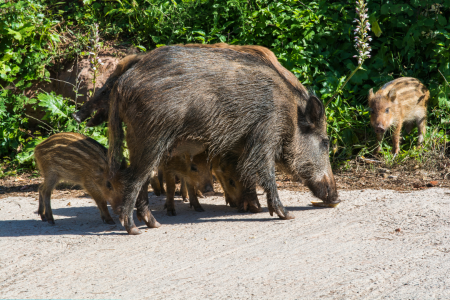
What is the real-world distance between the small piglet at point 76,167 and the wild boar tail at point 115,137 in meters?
0.31

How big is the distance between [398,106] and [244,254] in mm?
3607

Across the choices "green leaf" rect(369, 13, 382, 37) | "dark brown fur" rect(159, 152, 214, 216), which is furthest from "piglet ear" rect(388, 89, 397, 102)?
"dark brown fur" rect(159, 152, 214, 216)

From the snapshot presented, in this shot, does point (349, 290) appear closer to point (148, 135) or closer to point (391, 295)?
point (391, 295)

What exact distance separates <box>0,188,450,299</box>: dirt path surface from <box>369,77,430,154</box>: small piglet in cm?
137

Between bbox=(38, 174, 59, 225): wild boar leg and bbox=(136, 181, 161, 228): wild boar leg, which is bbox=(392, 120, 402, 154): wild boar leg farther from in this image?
bbox=(38, 174, 59, 225): wild boar leg

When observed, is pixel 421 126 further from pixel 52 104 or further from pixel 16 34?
pixel 16 34

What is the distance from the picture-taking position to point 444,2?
20.6 feet

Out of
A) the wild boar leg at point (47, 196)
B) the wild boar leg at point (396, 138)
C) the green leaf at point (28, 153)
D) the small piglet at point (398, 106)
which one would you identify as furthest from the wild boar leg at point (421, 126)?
the green leaf at point (28, 153)

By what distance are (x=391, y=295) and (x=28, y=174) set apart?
534cm

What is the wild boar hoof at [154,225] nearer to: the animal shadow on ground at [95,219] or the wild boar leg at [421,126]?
the animal shadow on ground at [95,219]

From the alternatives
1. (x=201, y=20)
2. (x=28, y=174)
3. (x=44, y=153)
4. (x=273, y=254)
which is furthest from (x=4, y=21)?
(x=273, y=254)

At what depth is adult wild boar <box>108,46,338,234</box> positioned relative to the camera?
389 cm

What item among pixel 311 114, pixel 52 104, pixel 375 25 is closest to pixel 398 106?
pixel 375 25

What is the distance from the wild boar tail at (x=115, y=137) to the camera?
13.1 feet
